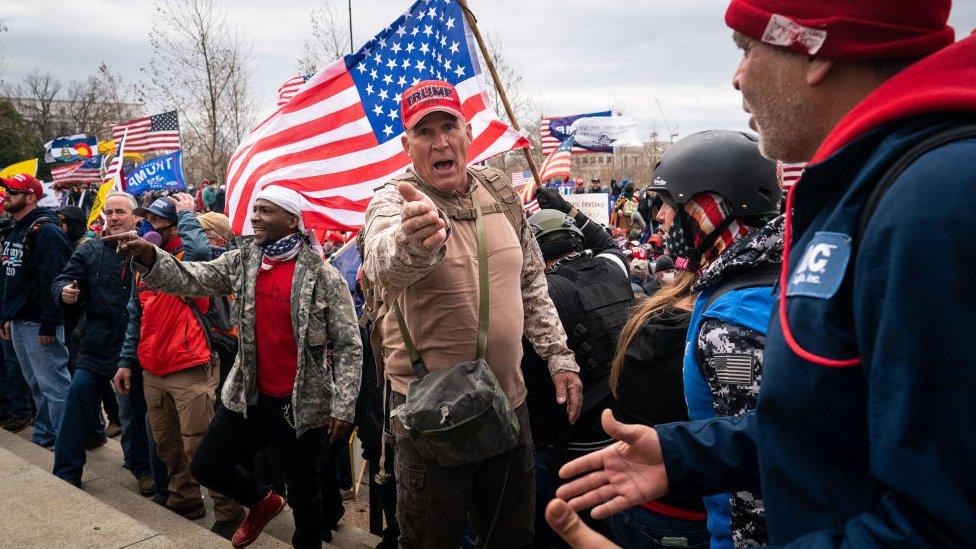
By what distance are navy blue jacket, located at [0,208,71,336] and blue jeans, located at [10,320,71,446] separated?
0.15 m

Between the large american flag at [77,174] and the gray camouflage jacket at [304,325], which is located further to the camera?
the large american flag at [77,174]

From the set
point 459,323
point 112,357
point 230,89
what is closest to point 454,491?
point 459,323

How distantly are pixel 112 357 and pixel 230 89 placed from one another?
18.6m

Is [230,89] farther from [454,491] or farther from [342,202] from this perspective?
[454,491]

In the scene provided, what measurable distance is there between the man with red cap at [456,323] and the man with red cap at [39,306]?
4.66 m

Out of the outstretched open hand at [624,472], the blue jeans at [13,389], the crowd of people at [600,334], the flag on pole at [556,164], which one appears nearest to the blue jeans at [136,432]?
the crowd of people at [600,334]

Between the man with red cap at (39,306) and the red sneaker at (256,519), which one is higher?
the man with red cap at (39,306)

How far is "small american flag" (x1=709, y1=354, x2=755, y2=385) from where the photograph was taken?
5.93 ft

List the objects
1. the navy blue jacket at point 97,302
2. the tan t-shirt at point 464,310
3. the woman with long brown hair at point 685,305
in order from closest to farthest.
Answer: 1. the woman with long brown hair at point 685,305
2. the tan t-shirt at point 464,310
3. the navy blue jacket at point 97,302

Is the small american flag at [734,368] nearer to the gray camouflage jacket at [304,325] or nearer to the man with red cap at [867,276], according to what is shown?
the man with red cap at [867,276]

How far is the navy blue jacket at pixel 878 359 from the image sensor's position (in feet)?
2.72

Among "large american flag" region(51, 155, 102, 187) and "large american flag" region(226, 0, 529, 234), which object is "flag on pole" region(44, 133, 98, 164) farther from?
"large american flag" region(226, 0, 529, 234)

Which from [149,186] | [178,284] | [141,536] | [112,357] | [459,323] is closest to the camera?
[459,323]

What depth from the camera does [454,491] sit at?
3.05m
